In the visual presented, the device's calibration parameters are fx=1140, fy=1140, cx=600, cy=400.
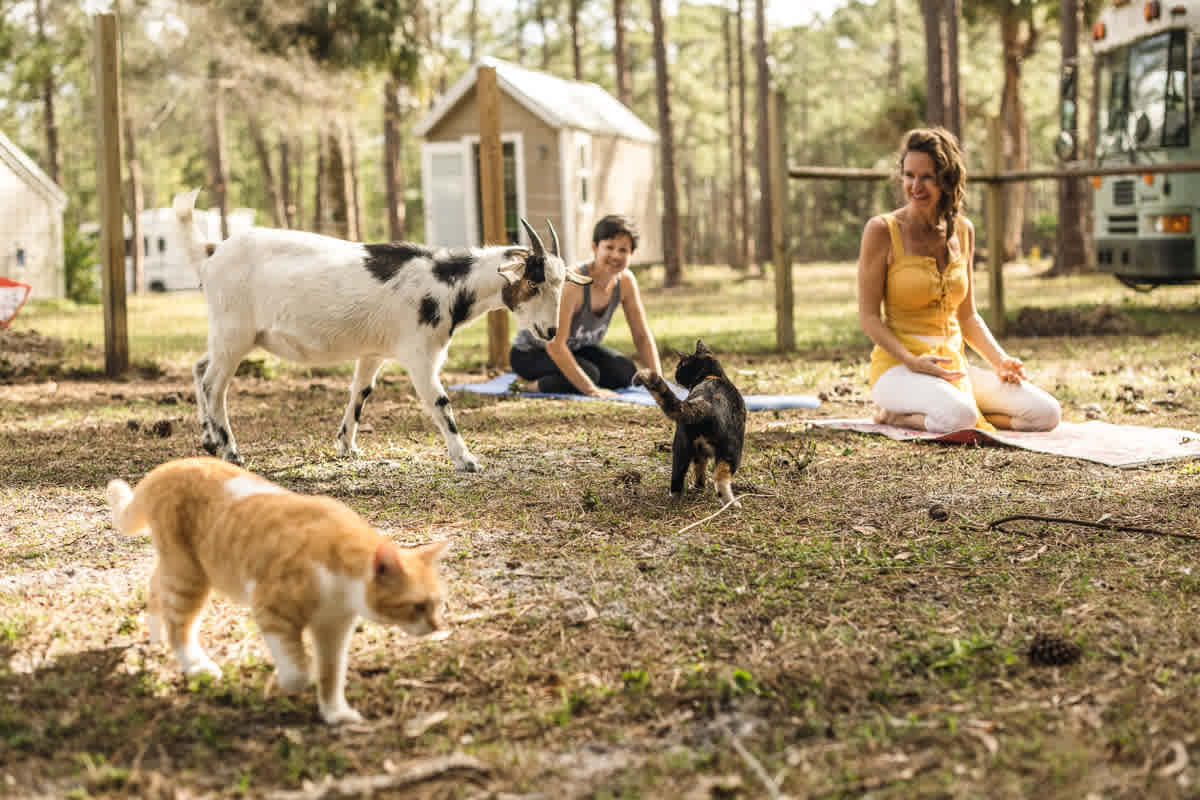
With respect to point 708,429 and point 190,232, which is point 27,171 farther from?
point 708,429

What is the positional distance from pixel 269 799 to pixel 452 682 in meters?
0.78

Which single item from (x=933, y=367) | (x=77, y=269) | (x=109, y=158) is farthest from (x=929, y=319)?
(x=77, y=269)

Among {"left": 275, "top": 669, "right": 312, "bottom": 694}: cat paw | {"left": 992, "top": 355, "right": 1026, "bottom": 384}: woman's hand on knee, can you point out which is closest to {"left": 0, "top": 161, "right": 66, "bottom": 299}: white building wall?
{"left": 992, "top": 355, "right": 1026, "bottom": 384}: woman's hand on knee

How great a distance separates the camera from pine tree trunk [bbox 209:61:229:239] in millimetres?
25562

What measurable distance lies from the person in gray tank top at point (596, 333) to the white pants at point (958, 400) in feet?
5.08

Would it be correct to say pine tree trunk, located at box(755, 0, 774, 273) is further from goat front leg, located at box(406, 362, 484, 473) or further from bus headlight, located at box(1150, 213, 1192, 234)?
goat front leg, located at box(406, 362, 484, 473)

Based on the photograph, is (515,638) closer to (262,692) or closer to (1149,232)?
(262,692)

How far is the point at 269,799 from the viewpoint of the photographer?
252cm

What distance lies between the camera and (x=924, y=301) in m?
6.98

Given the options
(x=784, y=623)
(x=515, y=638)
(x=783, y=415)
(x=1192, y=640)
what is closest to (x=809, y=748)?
(x=784, y=623)

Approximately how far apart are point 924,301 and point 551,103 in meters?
19.2

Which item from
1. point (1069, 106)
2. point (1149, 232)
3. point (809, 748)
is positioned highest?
point (1069, 106)

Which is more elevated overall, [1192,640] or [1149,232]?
[1149,232]

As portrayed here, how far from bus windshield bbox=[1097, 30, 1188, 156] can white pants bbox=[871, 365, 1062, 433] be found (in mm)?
8093
